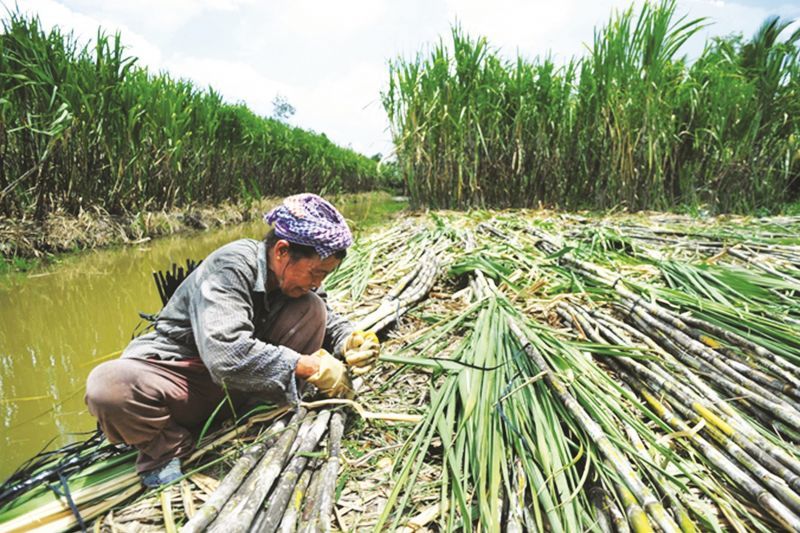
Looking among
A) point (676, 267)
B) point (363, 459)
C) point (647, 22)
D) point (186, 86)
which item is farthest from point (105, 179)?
point (647, 22)

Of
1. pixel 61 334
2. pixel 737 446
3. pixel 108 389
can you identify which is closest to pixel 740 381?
pixel 737 446

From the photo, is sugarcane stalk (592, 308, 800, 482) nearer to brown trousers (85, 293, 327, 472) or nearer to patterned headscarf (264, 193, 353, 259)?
patterned headscarf (264, 193, 353, 259)

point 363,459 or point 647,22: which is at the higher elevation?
point 647,22

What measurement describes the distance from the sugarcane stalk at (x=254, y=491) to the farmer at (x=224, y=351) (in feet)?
0.57

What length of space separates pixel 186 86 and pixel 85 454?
290 inches

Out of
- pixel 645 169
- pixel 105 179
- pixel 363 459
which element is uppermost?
pixel 105 179

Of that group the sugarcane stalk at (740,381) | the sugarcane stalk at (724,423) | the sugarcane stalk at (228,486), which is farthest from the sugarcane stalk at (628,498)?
the sugarcane stalk at (228,486)

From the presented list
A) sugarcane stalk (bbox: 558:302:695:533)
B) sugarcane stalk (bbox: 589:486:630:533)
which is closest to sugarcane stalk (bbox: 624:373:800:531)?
sugarcane stalk (bbox: 558:302:695:533)

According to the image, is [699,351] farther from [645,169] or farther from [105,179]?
[105,179]

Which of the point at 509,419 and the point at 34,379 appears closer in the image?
the point at 509,419

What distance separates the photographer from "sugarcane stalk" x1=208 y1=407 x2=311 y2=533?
910 millimetres

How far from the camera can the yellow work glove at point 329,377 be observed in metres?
1.35

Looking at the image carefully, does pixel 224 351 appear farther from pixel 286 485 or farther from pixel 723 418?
pixel 723 418

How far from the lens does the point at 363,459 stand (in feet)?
4.14
